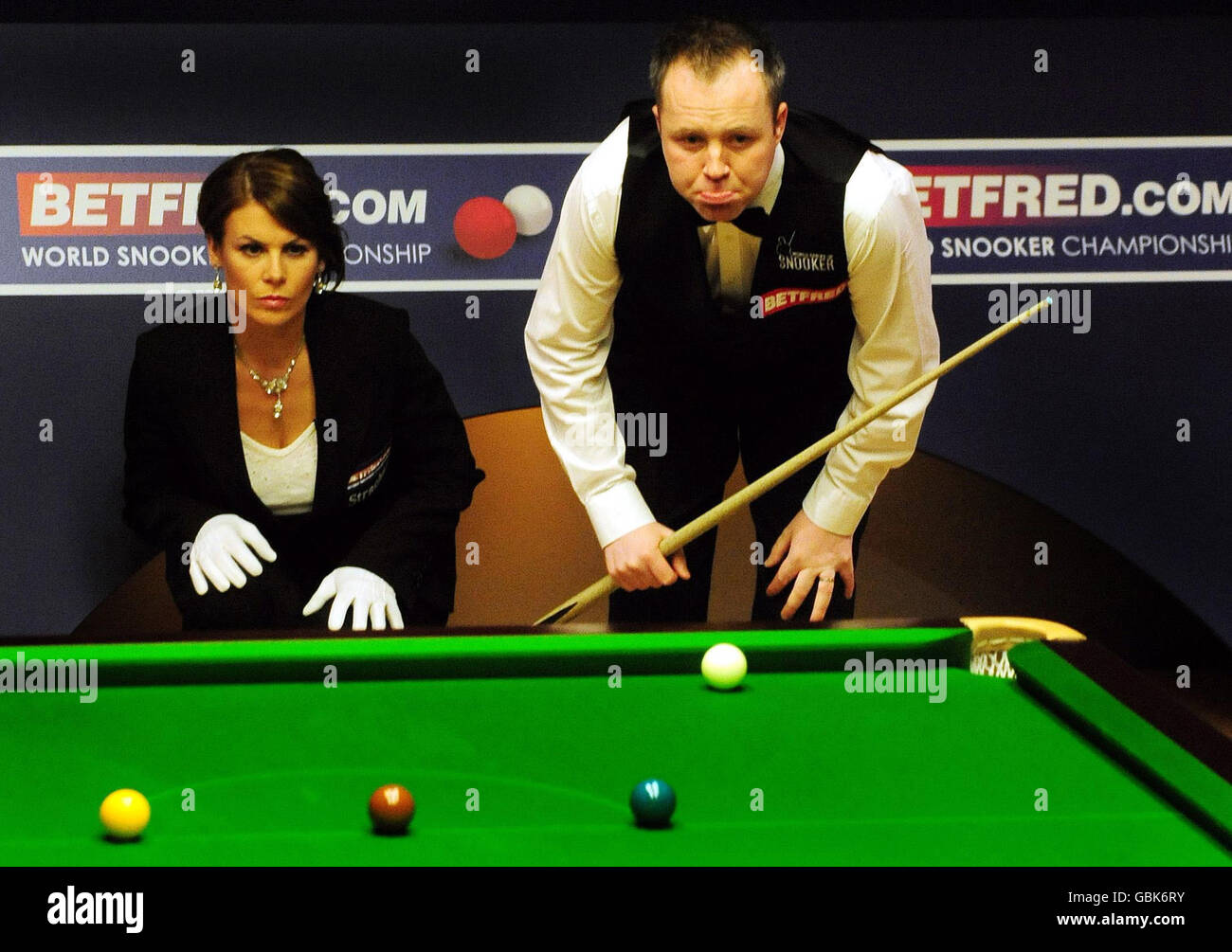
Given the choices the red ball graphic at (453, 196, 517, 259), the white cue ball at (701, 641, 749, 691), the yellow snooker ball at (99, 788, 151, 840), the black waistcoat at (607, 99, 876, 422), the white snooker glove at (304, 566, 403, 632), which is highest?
the red ball graphic at (453, 196, 517, 259)

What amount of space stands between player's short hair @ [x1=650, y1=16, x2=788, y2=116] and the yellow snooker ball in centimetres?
182

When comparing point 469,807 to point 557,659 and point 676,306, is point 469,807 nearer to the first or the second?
point 557,659

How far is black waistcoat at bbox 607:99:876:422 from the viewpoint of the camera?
2844 millimetres

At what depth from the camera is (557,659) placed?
1.99m

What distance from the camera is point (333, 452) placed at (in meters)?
3.17

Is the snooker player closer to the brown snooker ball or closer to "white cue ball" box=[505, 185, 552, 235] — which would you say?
"white cue ball" box=[505, 185, 552, 235]

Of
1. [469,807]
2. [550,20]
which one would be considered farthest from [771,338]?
[469,807]

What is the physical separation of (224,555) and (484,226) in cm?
102

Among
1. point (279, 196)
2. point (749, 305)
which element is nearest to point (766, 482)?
point (749, 305)

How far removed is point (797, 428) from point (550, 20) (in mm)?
1173

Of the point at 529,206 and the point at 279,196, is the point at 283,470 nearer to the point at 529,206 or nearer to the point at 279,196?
the point at 279,196

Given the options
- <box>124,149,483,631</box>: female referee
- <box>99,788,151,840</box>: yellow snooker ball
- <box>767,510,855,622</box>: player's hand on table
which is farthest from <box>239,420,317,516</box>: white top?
<box>99,788,151,840</box>: yellow snooker ball
